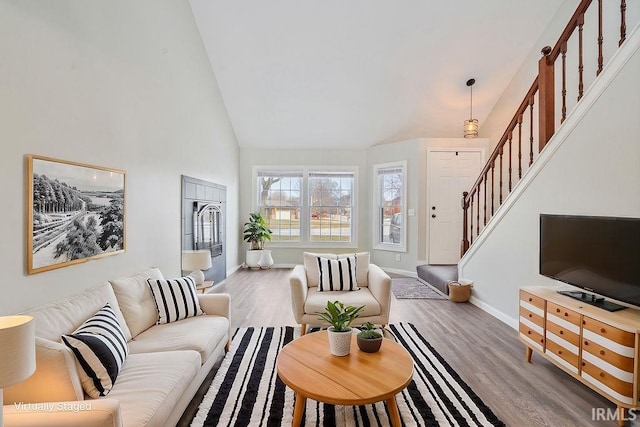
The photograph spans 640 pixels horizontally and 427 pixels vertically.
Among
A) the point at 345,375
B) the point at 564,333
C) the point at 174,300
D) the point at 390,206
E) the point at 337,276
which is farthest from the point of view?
the point at 390,206

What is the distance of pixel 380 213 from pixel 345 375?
5.13 m

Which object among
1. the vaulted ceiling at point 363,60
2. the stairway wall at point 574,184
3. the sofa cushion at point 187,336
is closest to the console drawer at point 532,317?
the stairway wall at point 574,184

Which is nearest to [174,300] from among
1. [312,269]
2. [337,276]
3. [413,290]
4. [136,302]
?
[136,302]

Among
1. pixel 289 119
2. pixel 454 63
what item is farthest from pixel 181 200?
pixel 454 63

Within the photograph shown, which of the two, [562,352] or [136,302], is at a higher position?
[136,302]

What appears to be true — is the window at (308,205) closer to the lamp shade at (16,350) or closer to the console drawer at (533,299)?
the console drawer at (533,299)

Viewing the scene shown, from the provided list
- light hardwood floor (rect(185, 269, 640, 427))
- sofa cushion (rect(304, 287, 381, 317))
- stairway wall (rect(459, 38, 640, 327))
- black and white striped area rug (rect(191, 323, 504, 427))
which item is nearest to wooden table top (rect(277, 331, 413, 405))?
black and white striped area rug (rect(191, 323, 504, 427))

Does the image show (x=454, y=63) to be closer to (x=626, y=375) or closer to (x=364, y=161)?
(x=364, y=161)

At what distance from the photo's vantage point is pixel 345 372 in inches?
74.6

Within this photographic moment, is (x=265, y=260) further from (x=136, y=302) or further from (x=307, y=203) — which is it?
(x=136, y=302)

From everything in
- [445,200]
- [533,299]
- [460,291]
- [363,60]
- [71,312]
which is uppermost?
[363,60]

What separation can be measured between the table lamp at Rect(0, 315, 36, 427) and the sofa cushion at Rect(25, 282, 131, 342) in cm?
64

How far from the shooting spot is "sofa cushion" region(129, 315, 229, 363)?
2.23 meters

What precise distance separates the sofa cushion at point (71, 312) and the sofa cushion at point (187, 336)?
0.53 feet
